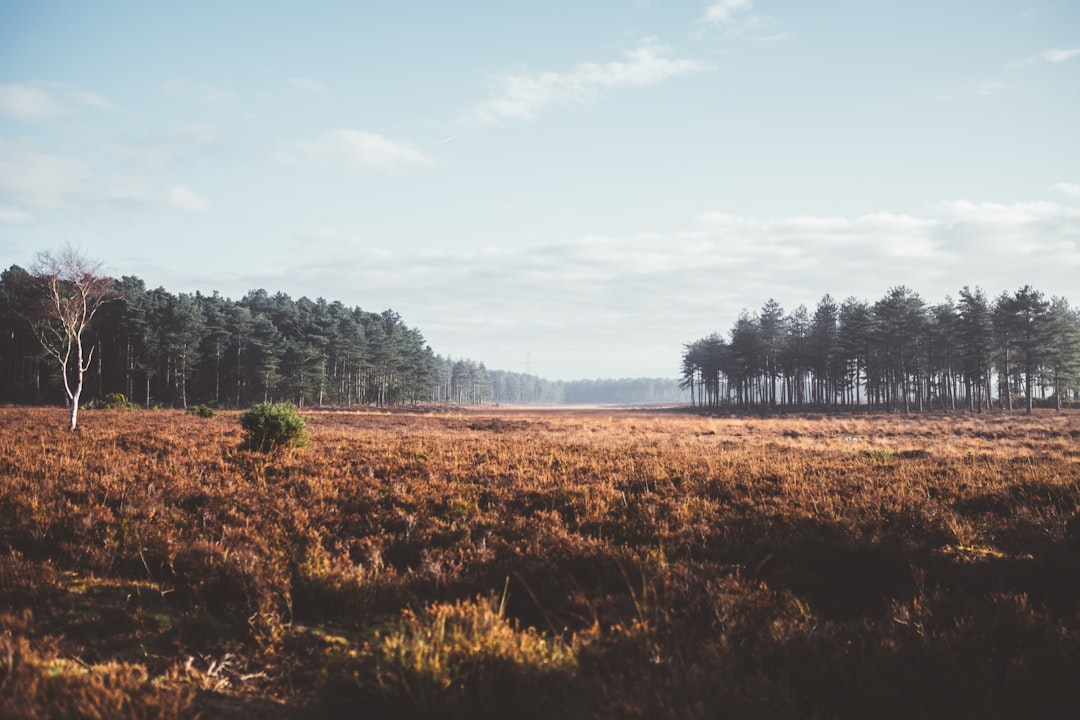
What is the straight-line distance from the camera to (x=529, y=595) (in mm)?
5141

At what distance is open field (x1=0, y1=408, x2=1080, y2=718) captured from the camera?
10.9 feet

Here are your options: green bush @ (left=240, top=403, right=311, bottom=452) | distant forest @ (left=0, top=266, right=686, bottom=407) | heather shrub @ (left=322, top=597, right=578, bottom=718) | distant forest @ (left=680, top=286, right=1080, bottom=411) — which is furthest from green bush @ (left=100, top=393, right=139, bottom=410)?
distant forest @ (left=680, top=286, right=1080, bottom=411)

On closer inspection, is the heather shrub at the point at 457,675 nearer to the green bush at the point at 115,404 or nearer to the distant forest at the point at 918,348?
the green bush at the point at 115,404

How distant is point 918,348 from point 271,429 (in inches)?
2693

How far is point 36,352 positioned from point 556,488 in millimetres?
74174

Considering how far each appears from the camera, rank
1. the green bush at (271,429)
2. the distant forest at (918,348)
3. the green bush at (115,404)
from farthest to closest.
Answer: the distant forest at (918,348), the green bush at (115,404), the green bush at (271,429)

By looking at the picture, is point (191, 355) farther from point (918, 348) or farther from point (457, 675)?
point (918, 348)

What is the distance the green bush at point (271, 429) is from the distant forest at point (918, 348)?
62379mm

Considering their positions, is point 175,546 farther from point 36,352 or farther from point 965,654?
point 36,352

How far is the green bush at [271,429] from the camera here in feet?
38.9

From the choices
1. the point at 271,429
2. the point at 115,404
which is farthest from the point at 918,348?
the point at 115,404

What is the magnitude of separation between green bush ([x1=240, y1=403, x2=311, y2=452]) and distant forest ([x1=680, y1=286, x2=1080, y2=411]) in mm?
62379

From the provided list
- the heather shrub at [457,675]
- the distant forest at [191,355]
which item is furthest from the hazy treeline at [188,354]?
the heather shrub at [457,675]

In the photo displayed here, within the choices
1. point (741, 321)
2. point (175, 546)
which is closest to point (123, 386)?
point (175, 546)
